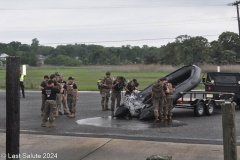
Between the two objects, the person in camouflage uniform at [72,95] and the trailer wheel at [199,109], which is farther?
the trailer wheel at [199,109]

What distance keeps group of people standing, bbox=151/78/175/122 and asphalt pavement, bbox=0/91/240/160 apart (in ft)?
1.30

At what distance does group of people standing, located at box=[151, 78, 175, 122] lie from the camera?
14109 millimetres

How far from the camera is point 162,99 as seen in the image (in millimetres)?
14266

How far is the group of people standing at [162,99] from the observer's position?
14109 millimetres

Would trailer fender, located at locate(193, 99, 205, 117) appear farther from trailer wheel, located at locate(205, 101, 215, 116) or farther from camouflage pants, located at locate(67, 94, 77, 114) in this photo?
camouflage pants, located at locate(67, 94, 77, 114)

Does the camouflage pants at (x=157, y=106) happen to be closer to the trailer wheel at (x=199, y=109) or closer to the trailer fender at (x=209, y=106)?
the trailer wheel at (x=199, y=109)

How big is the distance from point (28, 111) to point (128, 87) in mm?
4572

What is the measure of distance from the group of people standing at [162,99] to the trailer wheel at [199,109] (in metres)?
1.35

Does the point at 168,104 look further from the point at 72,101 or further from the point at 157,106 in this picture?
the point at 72,101

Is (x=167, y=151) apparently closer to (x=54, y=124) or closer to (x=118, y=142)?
(x=118, y=142)

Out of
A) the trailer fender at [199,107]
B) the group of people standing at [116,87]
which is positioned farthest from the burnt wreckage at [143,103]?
the trailer fender at [199,107]

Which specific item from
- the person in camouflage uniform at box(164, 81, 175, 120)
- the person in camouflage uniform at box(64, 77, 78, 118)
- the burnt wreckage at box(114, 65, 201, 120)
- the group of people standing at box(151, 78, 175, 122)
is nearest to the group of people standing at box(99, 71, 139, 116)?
the burnt wreckage at box(114, 65, 201, 120)

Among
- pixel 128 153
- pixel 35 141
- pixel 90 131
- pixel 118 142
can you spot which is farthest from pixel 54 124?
pixel 128 153

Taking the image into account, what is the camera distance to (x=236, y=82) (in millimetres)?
18109
